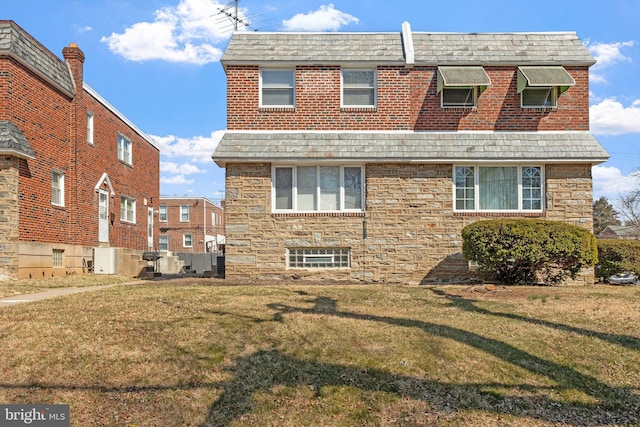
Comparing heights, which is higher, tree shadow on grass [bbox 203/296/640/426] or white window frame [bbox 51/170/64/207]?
white window frame [bbox 51/170/64/207]

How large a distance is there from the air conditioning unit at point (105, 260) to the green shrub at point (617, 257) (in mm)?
16416

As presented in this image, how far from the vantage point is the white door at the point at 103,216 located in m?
20.2

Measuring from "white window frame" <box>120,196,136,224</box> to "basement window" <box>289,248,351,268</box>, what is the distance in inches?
494

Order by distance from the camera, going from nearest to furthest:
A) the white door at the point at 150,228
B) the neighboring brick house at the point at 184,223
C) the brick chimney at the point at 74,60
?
the brick chimney at the point at 74,60 < the white door at the point at 150,228 < the neighboring brick house at the point at 184,223

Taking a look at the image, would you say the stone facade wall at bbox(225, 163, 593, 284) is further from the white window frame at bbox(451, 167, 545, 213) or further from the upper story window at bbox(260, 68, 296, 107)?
the upper story window at bbox(260, 68, 296, 107)

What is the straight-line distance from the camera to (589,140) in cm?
1372

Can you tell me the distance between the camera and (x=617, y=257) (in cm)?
1366

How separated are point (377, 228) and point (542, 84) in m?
5.71

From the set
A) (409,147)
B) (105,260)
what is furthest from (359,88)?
(105,260)

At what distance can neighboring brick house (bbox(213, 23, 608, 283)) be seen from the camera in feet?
43.9

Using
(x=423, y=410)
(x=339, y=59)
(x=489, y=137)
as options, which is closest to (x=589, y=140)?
(x=489, y=137)

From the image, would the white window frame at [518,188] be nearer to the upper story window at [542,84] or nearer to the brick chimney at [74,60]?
the upper story window at [542,84]

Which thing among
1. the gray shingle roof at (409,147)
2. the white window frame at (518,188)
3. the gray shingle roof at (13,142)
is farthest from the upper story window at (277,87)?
the gray shingle roof at (13,142)

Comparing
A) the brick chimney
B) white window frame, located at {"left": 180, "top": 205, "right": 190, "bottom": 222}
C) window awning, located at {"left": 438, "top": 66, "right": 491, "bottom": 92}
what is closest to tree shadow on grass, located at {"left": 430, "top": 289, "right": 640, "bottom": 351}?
window awning, located at {"left": 438, "top": 66, "right": 491, "bottom": 92}
